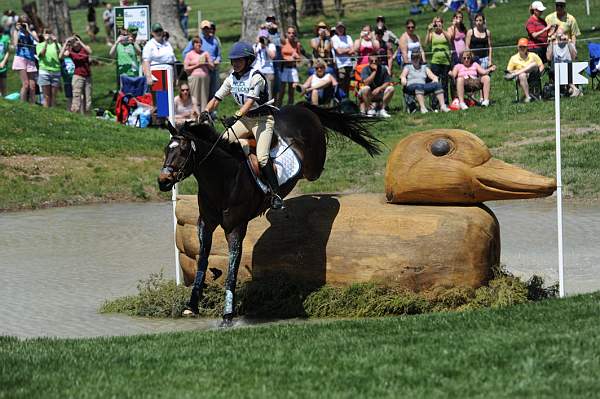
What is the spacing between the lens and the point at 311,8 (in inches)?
1939

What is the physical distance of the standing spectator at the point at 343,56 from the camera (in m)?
26.6

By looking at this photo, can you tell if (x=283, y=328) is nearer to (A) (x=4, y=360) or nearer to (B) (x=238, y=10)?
(A) (x=4, y=360)

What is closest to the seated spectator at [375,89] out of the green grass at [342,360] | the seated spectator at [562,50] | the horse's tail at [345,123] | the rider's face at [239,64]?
the seated spectator at [562,50]

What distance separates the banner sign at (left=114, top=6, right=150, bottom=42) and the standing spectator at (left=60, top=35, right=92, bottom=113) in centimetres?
326

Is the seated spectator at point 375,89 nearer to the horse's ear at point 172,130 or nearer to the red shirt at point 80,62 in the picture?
the red shirt at point 80,62

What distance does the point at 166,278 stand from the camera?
14.0 meters

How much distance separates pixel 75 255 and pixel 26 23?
1345 centimetres

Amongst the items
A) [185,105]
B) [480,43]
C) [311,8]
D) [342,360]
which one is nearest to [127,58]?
[185,105]

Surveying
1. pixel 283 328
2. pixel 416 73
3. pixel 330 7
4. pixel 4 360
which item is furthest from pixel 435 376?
pixel 330 7

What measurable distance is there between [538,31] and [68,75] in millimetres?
11032

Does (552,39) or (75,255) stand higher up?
(552,39)

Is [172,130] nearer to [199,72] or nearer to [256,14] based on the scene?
[199,72]

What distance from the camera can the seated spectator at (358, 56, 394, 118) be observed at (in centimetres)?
2525

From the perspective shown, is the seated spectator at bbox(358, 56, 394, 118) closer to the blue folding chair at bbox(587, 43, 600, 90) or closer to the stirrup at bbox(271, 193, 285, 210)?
the blue folding chair at bbox(587, 43, 600, 90)
